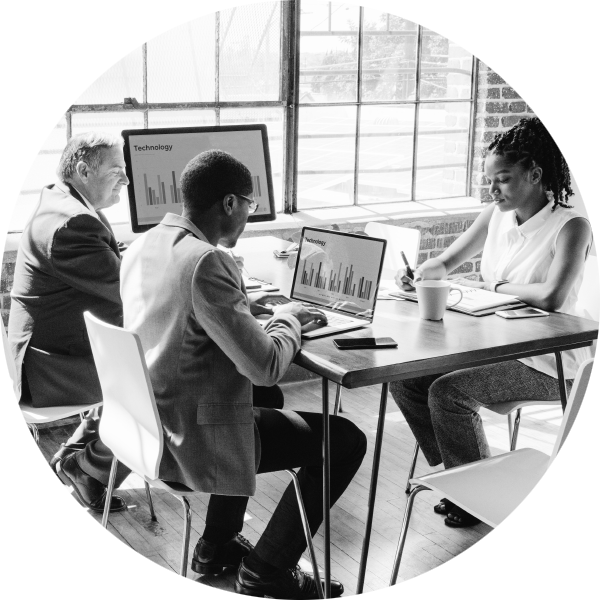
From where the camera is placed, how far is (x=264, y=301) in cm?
273

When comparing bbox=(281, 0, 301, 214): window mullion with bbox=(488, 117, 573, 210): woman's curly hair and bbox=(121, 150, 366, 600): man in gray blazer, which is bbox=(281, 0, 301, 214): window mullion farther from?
bbox=(121, 150, 366, 600): man in gray blazer

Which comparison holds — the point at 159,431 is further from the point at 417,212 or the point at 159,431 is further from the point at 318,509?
the point at 417,212

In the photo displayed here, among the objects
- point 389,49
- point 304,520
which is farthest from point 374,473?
point 389,49

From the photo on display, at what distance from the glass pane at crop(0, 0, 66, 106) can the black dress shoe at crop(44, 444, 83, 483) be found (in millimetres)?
1446

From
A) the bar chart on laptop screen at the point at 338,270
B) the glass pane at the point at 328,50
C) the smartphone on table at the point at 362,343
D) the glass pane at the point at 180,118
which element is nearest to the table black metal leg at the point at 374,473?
the smartphone on table at the point at 362,343

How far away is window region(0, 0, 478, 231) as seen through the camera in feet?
12.4

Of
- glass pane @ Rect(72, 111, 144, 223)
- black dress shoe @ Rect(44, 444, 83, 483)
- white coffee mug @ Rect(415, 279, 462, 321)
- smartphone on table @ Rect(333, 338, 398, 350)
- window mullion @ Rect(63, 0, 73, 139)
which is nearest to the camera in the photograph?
smartphone on table @ Rect(333, 338, 398, 350)

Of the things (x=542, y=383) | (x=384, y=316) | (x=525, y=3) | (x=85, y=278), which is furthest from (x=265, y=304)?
(x=525, y=3)

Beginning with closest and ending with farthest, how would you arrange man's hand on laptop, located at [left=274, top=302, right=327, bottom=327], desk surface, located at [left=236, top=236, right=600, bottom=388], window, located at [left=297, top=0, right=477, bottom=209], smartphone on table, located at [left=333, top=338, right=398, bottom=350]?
1. desk surface, located at [left=236, top=236, right=600, bottom=388]
2. smartphone on table, located at [left=333, top=338, right=398, bottom=350]
3. man's hand on laptop, located at [left=274, top=302, right=327, bottom=327]
4. window, located at [left=297, top=0, right=477, bottom=209]

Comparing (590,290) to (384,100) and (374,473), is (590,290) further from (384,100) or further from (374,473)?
(384,100)

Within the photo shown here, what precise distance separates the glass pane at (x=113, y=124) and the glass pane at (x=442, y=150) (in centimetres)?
158

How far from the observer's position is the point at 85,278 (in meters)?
2.86

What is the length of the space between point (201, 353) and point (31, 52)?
82.1 inches

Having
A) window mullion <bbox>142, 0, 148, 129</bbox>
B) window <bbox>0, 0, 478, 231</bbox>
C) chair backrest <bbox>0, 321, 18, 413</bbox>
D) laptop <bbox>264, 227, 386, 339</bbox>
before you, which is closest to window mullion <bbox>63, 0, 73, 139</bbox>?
window <bbox>0, 0, 478, 231</bbox>
